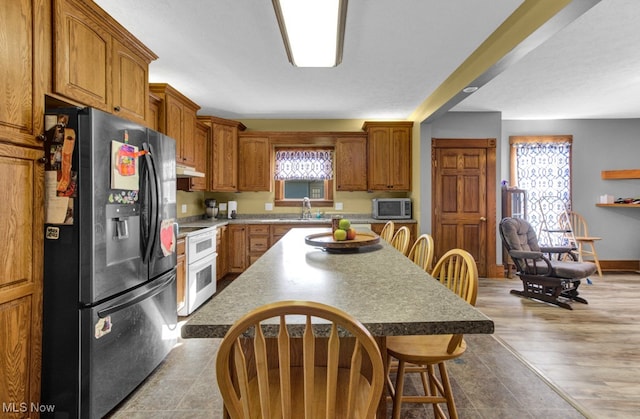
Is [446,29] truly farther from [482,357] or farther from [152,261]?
[152,261]

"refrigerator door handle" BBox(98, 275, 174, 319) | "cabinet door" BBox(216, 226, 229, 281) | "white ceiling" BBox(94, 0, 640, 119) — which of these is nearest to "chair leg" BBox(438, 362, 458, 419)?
"refrigerator door handle" BBox(98, 275, 174, 319)

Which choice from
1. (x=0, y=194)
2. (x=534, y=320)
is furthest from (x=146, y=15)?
(x=534, y=320)

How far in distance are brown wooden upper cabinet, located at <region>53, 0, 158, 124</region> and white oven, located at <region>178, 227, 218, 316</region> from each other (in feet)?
4.38

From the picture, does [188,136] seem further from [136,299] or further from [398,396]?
[398,396]

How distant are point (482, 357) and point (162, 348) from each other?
242cm

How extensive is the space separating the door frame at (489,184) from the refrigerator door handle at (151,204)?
3.83 meters

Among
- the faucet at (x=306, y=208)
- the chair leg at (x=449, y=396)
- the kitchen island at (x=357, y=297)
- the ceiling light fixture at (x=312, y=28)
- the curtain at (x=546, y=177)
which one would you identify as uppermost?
the ceiling light fixture at (x=312, y=28)

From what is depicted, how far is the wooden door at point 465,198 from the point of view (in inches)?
184

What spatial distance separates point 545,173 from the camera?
521 centimetres

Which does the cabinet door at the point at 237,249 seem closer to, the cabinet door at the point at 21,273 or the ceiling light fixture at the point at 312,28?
the ceiling light fixture at the point at 312,28

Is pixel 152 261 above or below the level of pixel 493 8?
below

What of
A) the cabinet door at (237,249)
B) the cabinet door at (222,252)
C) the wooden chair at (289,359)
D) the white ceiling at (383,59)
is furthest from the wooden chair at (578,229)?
the wooden chair at (289,359)

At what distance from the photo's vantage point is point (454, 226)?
4750 millimetres

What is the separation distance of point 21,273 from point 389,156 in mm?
4367
